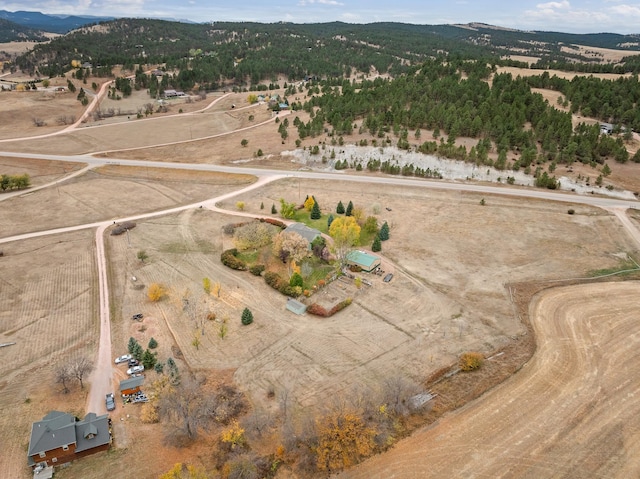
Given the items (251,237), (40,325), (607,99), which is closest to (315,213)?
(251,237)

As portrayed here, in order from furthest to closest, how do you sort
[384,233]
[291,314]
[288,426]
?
1. [384,233]
2. [291,314]
3. [288,426]

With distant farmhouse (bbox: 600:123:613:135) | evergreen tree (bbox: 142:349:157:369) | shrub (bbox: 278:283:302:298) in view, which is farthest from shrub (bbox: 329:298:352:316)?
distant farmhouse (bbox: 600:123:613:135)

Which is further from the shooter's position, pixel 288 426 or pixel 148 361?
pixel 148 361

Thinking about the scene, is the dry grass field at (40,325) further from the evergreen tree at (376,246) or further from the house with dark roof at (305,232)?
the evergreen tree at (376,246)

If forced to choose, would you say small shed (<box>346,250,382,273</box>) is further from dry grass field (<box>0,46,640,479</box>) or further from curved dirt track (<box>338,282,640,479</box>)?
curved dirt track (<box>338,282,640,479</box>)

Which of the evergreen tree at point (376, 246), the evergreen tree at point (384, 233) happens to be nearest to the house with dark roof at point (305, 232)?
the evergreen tree at point (376, 246)

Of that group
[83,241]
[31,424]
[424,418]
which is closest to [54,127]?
[83,241]

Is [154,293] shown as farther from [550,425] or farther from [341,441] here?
[550,425]
